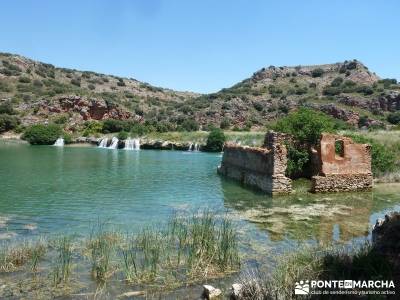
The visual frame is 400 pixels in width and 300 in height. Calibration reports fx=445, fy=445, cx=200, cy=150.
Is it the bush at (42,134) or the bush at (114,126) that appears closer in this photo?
the bush at (42,134)

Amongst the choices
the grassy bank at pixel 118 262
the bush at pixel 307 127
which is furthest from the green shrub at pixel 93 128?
the grassy bank at pixel 118 262

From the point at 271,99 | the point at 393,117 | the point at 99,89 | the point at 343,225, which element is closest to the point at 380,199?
the point at 343,225

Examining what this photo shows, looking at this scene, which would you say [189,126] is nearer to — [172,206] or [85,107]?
[85,107]

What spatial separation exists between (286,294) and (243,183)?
21583 millimetres

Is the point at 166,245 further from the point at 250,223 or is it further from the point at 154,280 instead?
the point at 250,223

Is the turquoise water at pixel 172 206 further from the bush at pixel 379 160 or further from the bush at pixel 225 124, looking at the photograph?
the bush at pixel 225 124

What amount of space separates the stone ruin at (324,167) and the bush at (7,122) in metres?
66.2

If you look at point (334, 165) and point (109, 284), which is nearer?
point (109, 284)

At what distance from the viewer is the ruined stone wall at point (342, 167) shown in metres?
24.9

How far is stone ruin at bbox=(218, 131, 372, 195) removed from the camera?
24469mm

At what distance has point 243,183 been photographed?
97.3 feet

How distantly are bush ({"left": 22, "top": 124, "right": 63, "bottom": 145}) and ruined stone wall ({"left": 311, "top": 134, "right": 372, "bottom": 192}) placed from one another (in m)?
57.8

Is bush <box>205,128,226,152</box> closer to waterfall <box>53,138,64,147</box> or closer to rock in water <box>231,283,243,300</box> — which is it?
waterfall <box>53,138,64,147</box>

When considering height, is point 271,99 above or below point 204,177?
above
